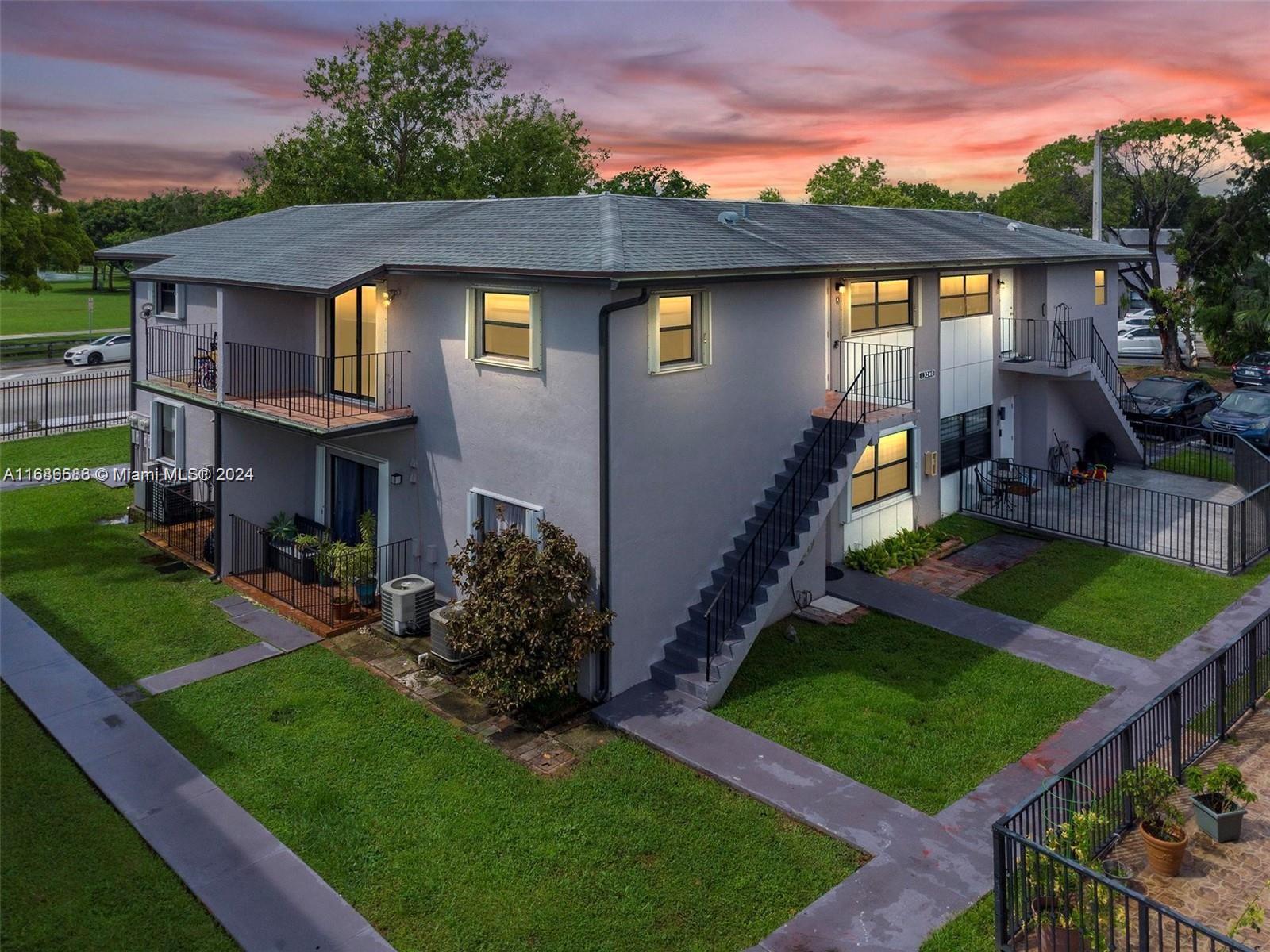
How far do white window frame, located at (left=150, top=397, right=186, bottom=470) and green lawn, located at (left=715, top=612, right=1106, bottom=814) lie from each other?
1281 cm

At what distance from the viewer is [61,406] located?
32719mm

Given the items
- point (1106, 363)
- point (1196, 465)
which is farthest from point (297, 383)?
point (1196, 465)

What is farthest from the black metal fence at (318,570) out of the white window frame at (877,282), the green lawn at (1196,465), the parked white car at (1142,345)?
the parked white car at (1142,345)

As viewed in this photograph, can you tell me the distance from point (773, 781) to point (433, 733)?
168 inches

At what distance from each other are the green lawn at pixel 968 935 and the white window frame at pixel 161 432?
1717 cm

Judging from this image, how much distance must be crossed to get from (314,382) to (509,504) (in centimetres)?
596

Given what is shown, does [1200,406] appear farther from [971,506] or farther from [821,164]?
[821,164]

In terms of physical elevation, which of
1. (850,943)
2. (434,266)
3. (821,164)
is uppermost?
(821,164)

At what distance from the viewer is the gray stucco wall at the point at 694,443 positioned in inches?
499

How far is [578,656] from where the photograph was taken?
12031 mm

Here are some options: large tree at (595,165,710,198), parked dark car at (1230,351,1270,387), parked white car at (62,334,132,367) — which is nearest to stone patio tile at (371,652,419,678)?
parked dark car at (1230,351,1270,387)

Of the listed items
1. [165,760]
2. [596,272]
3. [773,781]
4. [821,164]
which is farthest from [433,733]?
[821,164]

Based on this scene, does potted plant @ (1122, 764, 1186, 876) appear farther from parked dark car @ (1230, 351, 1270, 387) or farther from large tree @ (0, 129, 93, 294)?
parked dark car @ (1230, 351, 1270, 387)

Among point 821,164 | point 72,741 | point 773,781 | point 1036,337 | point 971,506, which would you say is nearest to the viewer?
point 773,781
